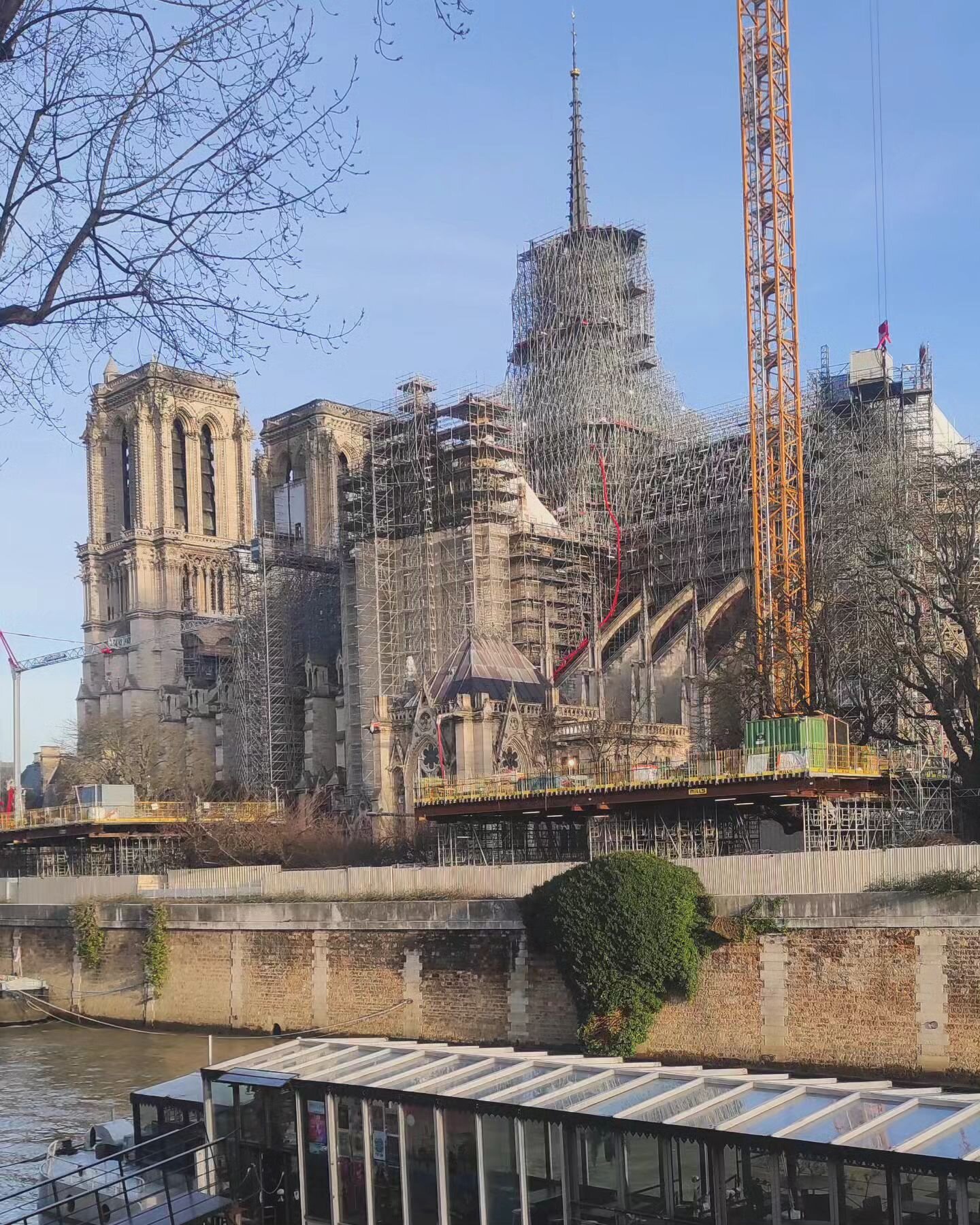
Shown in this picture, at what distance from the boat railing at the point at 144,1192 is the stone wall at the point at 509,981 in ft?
37.8

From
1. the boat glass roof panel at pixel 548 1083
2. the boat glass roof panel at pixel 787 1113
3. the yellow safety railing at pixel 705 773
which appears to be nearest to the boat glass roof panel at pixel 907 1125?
the boat glass roof panel at pixel 787 1113

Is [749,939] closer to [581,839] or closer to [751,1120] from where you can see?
[751,1120]

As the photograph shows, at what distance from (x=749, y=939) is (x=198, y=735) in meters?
64.9

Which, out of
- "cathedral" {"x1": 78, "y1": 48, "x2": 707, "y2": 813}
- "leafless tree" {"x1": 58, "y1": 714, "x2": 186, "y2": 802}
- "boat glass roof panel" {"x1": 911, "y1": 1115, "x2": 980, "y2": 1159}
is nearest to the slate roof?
"cathedral" {"x1": 78, "y1": 48, "x2": 707, "y2": 813}

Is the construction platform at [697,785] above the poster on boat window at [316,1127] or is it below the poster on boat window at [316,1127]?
above

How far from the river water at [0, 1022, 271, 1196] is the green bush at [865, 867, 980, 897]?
43.3 ft

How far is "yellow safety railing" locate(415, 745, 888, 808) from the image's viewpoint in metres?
36.4

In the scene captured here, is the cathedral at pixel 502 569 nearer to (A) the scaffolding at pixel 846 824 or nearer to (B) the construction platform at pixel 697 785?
(B) the construction platform at pixel 697 785

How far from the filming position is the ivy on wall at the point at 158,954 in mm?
38906

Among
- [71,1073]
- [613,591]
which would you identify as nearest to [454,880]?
[71,1073]

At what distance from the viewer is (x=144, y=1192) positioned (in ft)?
59.1

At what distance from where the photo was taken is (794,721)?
38188 mm

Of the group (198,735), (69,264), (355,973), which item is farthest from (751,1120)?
(198,735)

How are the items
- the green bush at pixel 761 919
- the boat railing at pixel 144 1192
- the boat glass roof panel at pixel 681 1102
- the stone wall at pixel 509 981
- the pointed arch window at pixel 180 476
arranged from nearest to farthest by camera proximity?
the boat glass roof panel at pixel 681 1102 → the boat railing at pixel 144 1192 → the stone wall at pixel 509 981 → the green bush at pixel 761 919 → the pointed arch window at pixel 180 476
